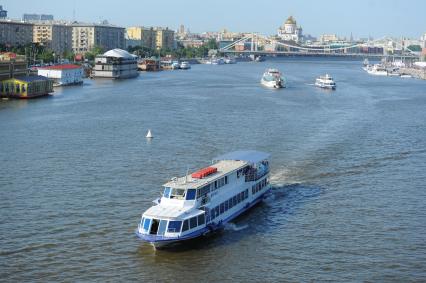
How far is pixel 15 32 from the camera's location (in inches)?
2323

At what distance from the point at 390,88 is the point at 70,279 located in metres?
34.2

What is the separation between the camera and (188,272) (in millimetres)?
8977

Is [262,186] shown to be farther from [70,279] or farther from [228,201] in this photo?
[70,279]

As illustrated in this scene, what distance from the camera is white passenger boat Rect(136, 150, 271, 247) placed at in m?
9.54

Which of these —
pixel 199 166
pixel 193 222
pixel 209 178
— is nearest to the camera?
pixel 193 222

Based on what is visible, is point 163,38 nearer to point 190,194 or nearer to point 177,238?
point 190,194

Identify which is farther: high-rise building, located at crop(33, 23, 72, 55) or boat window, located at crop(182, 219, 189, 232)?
high-rise building, located at crop(33, 23, 72, 55)

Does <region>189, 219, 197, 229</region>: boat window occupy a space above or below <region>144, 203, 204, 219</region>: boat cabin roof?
below

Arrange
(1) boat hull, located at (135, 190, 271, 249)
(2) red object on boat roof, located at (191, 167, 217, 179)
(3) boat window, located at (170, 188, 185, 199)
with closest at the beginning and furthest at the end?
(1) boat hull, located at (135, 190, 271, 249) < (3) boat window, located at (170, 188, 185, 199) < (2) red object on boat roof, located at (191, 167, 217, 179)

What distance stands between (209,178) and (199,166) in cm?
380

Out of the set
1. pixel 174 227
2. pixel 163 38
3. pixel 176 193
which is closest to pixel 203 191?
pixel 176 193

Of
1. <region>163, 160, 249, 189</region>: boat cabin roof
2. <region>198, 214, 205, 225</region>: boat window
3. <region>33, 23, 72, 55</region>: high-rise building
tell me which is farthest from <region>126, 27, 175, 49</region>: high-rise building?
<region>198, 214, 205, 225</region>: boat window

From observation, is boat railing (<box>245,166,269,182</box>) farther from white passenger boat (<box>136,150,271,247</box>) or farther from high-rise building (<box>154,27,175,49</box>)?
high-rise building (<box>154,27,175,49</box>)

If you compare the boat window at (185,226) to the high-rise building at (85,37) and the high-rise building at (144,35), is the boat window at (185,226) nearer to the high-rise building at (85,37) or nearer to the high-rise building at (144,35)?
the high-rise building at (85,37)
